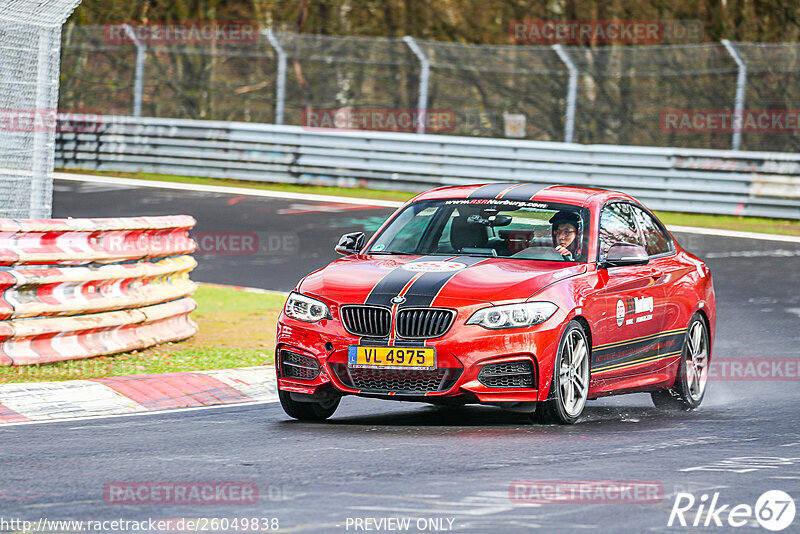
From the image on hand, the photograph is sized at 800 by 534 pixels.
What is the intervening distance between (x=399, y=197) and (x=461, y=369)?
17.6 metres

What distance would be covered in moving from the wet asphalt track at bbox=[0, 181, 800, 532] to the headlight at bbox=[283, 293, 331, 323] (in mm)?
685

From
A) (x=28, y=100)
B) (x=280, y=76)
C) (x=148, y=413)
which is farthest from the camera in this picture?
(x=280, y=76)

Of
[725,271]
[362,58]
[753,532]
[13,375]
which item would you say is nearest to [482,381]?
[753,532]

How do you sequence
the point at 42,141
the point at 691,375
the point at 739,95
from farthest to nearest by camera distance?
the point at 739,95
the point at 42,141
the point at 691,375

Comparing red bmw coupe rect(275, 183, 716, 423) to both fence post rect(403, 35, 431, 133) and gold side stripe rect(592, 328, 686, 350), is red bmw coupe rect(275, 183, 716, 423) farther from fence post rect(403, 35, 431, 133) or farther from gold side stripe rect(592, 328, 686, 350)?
fence post rect(403, 35, 431, 133)

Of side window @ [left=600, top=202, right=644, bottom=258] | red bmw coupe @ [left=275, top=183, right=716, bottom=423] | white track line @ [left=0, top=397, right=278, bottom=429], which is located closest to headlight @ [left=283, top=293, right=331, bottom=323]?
red bmw coupe @ [left=275, top=183, right=716, bottom=423]

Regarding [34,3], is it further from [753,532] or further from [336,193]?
[336,193]

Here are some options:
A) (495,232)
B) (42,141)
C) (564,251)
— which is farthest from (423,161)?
(564,251)

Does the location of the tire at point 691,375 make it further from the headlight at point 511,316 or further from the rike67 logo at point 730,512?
the rike67 logo at point 730,512

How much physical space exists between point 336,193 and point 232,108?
5.20 metres

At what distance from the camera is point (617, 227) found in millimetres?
10445

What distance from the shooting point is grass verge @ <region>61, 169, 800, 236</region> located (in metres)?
23.2

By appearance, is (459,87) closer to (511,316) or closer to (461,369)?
(511,316)

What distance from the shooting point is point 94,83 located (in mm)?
31562
